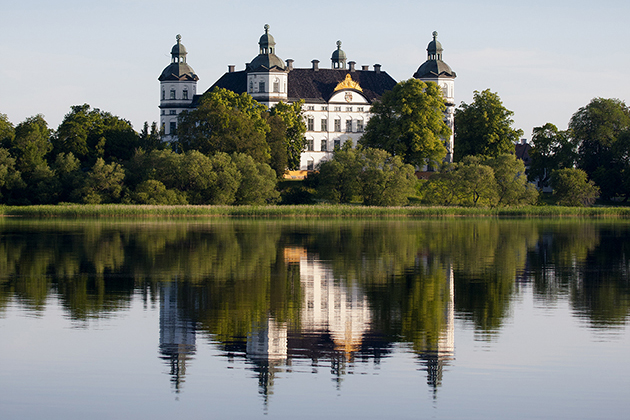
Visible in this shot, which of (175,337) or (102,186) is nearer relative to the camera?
(175,337)

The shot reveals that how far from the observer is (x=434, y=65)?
3907 inches

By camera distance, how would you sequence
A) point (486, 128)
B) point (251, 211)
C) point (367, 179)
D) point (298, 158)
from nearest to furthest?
point (251, 211) < point (367, 179) < point (486, 128) < point (298, 158)

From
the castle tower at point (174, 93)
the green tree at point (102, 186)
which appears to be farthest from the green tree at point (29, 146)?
the castle tower at point (174, 93)

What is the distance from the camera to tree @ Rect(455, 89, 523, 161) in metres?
83.1

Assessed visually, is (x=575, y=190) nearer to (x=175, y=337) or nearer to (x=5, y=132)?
(x=5, y=132)

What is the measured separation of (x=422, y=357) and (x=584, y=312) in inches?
230

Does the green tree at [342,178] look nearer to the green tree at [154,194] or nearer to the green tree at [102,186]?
the green tree at [154,194]

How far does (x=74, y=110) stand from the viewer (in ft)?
265

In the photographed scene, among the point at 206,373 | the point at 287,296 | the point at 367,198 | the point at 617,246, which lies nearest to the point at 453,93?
the point at 367,198

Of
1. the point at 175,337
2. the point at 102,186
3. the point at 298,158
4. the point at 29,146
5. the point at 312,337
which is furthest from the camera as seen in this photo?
the point at 298,158

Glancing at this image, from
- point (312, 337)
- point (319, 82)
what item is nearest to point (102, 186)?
point (319, 82)

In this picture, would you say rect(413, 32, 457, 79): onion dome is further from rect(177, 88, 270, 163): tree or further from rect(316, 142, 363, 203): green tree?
rect(316, 142, 363, 203): green tree

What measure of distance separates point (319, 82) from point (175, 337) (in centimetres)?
9001

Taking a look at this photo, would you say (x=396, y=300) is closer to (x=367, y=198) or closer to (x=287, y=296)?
(x=287, y=296)
